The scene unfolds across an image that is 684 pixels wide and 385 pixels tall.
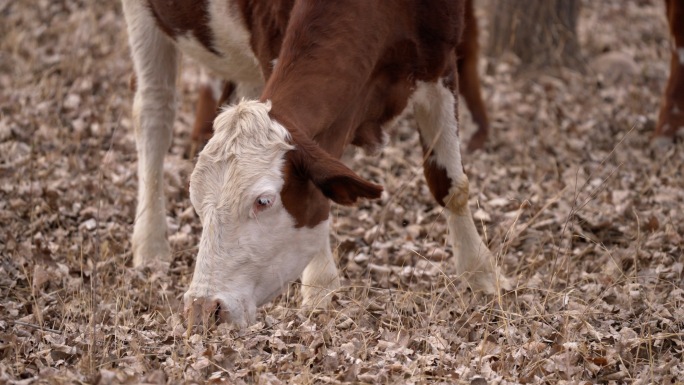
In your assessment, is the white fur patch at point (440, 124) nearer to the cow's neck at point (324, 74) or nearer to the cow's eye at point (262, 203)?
the cow's neck at point (324, 74)

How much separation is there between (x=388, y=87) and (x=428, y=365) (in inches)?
65.4

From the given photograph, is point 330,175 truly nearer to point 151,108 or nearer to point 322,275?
A: point 322,275

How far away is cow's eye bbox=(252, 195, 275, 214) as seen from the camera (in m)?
4.42

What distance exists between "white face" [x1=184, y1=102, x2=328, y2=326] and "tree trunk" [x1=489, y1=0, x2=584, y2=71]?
18.3 ft

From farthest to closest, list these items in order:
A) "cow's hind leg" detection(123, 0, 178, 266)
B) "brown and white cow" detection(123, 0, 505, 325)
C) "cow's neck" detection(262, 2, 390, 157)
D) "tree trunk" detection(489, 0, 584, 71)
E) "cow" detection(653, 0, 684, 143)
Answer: "tree trunk" detection(489, 0, 584, 71)
"cow" detection(653, 0, 684, 143)
"cow's hind leg" detection(123, 0, 178, 266)
"cow's neck" detection(262, 2, 390, 157)
"brown and white cow" detection(123, 0, 505, 325)

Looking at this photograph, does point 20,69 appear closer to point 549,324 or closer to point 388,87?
point 388,87

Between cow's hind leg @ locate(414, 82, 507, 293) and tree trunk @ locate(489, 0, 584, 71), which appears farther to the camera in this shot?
tree trunk @ locate(489, 0, 584, 71)

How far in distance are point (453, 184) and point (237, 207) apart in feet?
6.81

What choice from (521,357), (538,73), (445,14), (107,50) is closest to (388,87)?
(445,14)

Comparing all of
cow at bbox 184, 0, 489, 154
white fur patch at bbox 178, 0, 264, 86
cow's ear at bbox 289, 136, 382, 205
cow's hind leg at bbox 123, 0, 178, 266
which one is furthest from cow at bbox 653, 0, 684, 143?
cow's ear at bbox 289, 136, 382, 205

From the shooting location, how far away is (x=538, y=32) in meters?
9.82

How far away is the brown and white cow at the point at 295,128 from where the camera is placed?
4410 mm

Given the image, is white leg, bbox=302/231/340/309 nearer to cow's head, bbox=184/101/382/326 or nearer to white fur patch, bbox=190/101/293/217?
cow's head, bbox=184/101/382/326

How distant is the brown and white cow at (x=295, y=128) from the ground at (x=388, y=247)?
0.22 m
